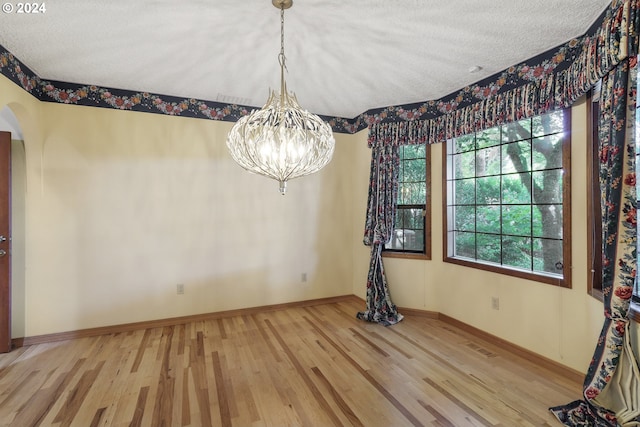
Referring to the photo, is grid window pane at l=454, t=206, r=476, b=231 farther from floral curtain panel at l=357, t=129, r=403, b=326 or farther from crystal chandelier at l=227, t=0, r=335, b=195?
crystal chandelier at l=227, t=0, r=335, b=195

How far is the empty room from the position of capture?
183 centimetres

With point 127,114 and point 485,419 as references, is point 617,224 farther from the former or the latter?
point 127,114

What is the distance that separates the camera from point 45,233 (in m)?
2.87

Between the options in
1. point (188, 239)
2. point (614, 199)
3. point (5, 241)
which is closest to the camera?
point (614, 199)

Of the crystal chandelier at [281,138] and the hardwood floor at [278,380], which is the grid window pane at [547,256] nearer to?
the hardwood floor at [278,380]

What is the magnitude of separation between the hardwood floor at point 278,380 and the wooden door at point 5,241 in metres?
0.24

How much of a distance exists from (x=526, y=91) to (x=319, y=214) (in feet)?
8.63

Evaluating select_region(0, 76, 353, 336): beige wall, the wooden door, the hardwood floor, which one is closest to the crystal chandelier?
the hardwood floor

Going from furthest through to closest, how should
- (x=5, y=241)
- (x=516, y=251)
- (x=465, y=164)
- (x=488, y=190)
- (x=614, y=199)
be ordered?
1. (x=465, y=164)
2. (x=488, y=190)
3. (x=516, y=251)
4. (x=5, y=241)
5. (x=614, y=199)

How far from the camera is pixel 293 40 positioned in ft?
7.09

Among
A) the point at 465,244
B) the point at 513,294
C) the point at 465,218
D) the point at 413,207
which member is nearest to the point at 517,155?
the point at 465,218

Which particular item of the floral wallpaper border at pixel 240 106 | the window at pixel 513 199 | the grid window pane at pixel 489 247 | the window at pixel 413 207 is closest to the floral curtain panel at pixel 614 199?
the floral wallpaper border at pixel 240 106

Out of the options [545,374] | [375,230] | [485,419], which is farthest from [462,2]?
[545,374]

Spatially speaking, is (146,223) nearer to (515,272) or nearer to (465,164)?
(465,164)
